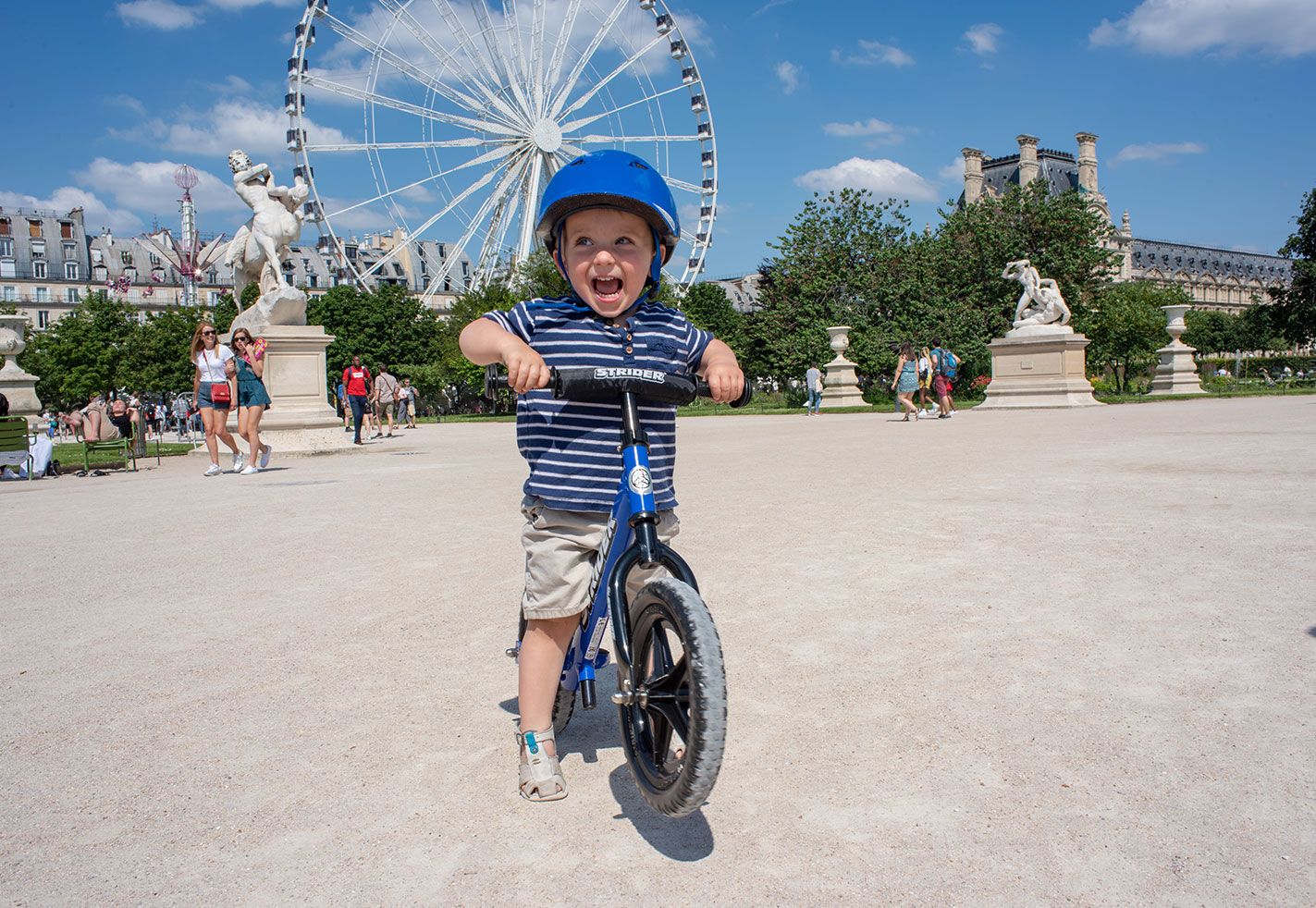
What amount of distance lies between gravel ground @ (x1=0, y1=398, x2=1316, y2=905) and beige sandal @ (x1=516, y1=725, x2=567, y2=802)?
5 centimetres

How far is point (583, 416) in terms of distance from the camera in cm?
259

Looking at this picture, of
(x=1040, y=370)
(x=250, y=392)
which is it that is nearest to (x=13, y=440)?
(x=250, y=392)

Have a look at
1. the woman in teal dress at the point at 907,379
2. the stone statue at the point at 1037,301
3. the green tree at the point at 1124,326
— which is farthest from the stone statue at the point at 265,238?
the green tree at the point at 1124,326

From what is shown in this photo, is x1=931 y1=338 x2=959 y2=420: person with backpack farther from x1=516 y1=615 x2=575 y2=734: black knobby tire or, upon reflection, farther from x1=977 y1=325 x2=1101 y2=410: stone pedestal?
x1=516 y1=615 x2=575 y2=734: black knobby tire

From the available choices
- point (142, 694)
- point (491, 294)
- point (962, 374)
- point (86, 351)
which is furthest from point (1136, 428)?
point (86, 351)

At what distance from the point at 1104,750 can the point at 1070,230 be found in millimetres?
40250

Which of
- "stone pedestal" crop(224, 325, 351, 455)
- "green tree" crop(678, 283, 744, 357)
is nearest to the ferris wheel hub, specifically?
"stone pedestal" crop(224, 325, 351, 455)

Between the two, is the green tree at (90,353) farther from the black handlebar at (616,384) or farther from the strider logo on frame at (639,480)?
the strider logo on frame at (639,480)

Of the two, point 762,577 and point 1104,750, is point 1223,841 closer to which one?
point 1104,750

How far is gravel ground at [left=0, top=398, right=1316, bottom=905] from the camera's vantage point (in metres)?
2.19

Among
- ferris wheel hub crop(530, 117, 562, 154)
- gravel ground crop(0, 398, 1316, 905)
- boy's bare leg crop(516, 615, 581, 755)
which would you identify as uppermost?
ferris wheel hub crop(530, 117, 562, 154)

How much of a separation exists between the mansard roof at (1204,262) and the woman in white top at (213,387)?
421 feet

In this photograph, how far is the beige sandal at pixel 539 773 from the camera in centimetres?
260

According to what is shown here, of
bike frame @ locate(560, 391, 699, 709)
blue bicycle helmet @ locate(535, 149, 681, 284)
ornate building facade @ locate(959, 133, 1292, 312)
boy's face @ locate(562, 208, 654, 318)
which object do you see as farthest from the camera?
ornate building facade @ locate(959, 133, 1292, 312)
